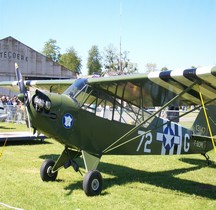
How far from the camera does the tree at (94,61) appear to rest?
380 feet

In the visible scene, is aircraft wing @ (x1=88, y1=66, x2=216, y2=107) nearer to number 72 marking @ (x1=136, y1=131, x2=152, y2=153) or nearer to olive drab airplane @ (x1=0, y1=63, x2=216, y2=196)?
olive drab airplane @ (x1=0, y1=63, x2=216, y2=196)

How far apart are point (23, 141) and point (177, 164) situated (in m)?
6.90

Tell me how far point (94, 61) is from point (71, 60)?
1234cm

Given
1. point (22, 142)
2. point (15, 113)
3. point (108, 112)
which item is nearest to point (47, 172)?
point (108, 112)

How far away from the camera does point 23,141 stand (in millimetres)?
13953

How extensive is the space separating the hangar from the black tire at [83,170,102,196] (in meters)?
35.0

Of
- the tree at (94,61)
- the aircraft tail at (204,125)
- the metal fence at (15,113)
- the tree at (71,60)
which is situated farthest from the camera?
the tree at (94,61)

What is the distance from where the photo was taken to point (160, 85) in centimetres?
707

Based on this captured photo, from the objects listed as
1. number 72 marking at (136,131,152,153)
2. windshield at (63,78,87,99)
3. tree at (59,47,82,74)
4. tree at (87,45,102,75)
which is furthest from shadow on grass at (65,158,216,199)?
tree at (87,45,102,75)

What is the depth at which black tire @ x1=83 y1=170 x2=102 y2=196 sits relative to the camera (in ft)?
20.9

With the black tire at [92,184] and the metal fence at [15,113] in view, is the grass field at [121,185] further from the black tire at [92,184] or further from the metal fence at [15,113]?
the metal fence at [15,113]

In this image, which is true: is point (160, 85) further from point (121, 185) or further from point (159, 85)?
point (121, 185)

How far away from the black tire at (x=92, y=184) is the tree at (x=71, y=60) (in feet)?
332

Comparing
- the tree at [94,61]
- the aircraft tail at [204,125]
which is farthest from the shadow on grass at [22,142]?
the tree at [94,61]
